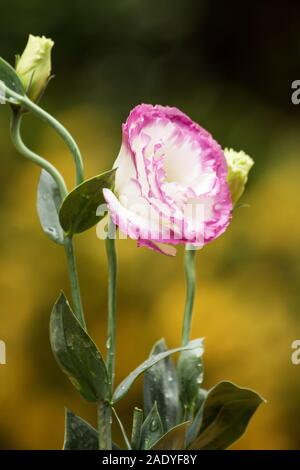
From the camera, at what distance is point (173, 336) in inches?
42.3

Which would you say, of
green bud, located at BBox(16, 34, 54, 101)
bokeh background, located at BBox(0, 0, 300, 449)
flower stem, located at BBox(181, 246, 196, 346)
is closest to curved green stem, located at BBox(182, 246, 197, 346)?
flower stem, located at BBox(181, 246, 196, 346)

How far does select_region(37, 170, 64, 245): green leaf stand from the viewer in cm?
47

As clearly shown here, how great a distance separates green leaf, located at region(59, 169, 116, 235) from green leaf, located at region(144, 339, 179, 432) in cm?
10

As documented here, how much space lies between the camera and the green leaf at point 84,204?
428mm

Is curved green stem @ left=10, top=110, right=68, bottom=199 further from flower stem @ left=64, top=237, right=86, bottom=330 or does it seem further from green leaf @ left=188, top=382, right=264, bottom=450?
green leaf @ left=188, top=382, right=264, bottom=450

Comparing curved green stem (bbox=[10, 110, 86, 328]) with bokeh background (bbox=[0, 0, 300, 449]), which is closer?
curved green stem (bbox=[10, 110, 86, 328])

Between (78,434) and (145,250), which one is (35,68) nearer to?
(78,434)

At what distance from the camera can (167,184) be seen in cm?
43

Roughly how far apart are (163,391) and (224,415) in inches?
1.4

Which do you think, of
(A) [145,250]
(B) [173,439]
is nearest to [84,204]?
(B) [173,439]

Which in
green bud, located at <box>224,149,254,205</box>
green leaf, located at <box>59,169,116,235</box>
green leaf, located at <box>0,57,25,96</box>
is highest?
green leaf, located at <box>0,57,25,96</box>

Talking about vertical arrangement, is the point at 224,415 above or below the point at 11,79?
below
